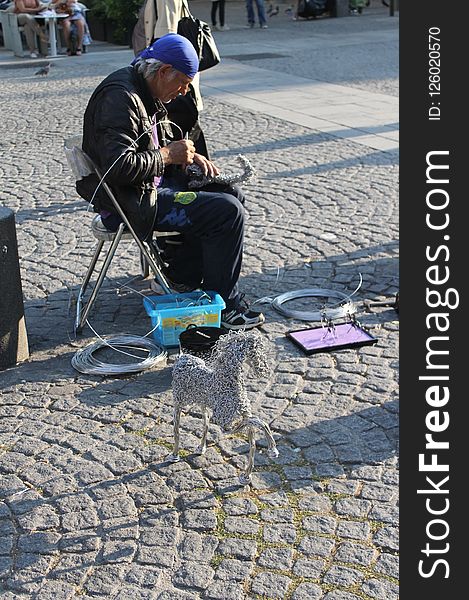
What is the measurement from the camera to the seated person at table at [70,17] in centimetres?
1731

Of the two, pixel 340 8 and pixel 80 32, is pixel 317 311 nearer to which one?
pixel 80 32

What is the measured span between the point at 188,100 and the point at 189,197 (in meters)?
0.90

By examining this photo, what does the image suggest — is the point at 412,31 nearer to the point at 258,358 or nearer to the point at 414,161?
the point at 414,161

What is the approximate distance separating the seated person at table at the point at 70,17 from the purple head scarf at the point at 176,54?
13297mm

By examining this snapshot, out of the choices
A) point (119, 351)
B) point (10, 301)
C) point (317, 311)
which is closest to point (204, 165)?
point (317, 311)

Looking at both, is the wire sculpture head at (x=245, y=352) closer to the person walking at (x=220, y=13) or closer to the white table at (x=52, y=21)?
the white table at (x=52, y=21)

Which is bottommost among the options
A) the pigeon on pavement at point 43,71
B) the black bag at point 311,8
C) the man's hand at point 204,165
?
the pigeon on pavement at point 43,71

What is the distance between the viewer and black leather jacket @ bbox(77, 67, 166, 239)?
15.7 ft

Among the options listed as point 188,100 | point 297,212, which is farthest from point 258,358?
point 297,212

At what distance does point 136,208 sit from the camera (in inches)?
194

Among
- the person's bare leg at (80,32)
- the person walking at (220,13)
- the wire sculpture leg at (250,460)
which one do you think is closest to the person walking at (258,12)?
the person walking at (220,13)

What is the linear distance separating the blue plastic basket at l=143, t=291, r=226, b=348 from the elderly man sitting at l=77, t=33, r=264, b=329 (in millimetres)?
152

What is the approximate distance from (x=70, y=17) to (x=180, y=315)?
13855 mm

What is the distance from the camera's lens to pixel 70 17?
687 inches
